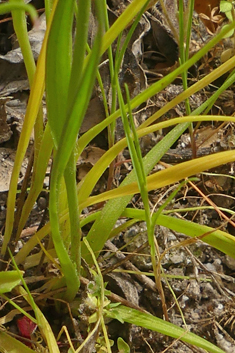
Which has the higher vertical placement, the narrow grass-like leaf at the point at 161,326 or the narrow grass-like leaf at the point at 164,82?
the narrow grass-like leaf at the point at 164,82

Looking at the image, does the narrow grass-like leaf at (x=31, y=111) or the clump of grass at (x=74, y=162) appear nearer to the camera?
the clump of grass at (x=74, y=162)

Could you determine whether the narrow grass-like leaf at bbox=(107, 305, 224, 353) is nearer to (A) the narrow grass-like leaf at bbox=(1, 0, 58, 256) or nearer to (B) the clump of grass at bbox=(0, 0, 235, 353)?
(B) the clump of grass at bbox=(0, 0, 235, 353)

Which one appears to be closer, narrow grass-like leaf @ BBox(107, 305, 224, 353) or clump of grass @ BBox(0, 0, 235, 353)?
clump of grass @ BBox(0, 0, 235, 353)

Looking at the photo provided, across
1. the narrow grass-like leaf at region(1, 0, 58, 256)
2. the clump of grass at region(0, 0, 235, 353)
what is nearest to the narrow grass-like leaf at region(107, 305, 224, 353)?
the clump of grass at region(0, 0, 235, 353)

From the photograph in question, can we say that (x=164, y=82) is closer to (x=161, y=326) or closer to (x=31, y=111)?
(x=31, y=111)

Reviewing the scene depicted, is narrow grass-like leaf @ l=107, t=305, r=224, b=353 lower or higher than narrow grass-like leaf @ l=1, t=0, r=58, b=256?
lower

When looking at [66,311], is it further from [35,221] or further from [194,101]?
[194,101]

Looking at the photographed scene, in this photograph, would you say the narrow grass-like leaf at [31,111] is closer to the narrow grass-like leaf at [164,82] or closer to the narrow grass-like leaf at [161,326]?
the narrow grass-like leaf at [164,82]

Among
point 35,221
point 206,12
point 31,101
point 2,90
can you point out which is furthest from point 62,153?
point 206,12


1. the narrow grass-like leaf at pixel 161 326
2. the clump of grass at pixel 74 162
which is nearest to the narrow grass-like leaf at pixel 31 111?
the clump of grass at pixel 74 162
